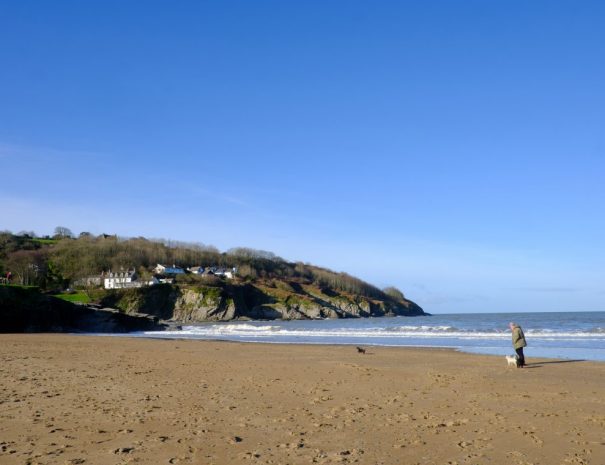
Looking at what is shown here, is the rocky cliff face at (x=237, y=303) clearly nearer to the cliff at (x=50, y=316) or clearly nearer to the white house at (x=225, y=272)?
the white house at (x=225, y=272)

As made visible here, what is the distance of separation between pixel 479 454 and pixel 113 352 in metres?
20.0

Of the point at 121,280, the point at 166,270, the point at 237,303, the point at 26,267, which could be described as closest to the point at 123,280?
the point at 121,280

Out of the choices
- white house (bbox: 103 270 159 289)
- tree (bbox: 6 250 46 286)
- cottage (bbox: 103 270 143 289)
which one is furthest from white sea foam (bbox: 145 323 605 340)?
cottage (bbox: 103 270 143 289)

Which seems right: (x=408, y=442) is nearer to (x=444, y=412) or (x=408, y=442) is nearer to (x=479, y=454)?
(x=479, y=454)

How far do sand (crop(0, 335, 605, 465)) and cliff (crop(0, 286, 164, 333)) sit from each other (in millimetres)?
39009

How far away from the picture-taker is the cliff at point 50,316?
170 feet

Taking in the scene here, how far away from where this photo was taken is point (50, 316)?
55.6 metres

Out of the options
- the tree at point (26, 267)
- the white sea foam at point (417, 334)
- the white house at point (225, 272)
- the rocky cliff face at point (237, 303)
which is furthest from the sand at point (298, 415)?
the white house at point (225, 272)

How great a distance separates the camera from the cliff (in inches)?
2045

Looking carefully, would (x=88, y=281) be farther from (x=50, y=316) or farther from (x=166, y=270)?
(x=50, y=316)

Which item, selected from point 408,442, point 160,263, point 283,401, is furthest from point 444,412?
point 160,263

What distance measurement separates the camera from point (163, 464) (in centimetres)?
661

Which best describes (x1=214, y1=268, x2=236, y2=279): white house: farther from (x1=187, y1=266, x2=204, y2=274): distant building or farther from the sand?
the sand

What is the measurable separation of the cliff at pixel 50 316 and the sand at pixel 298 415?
39.0 m
